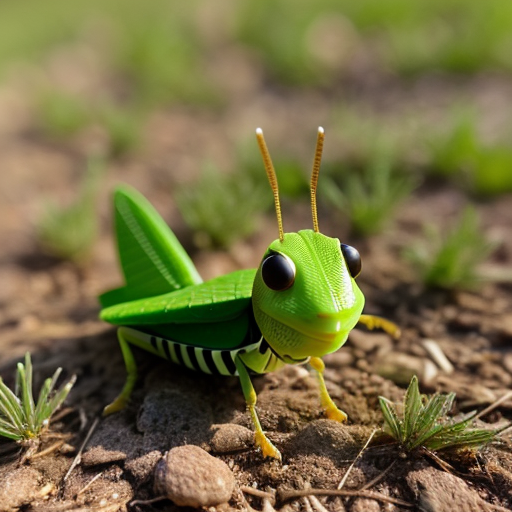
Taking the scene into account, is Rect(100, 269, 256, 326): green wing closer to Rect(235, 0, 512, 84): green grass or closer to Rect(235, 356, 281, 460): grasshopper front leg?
Rect(235, 356, 281, 460): grasshopper front leg

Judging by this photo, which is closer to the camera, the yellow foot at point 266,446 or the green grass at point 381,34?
the yellow foot at point 266,446

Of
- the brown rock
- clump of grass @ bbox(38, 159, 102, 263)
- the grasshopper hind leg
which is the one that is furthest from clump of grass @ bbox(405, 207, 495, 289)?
clump of grass @ bbox(38, 159, 102, 263)

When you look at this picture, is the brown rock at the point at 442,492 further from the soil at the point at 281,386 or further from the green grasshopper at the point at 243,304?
the green grasshopper at the point at 243,304

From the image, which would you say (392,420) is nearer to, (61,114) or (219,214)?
(219,214)

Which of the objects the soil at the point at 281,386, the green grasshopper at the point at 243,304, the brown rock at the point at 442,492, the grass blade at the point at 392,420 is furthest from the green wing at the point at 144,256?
the brown rock at the point at 442,492

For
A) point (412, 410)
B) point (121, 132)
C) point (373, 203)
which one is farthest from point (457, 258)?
point (121, 132)

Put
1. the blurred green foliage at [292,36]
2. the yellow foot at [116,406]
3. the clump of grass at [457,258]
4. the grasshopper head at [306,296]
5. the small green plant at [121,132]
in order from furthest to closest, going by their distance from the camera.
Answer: the blurred green foliage at [292,36]
the small green plant at [121,132]
the clump of grass at [457,258]
the yellow foot at [116,406]
the grasshopper head at [306,296]
